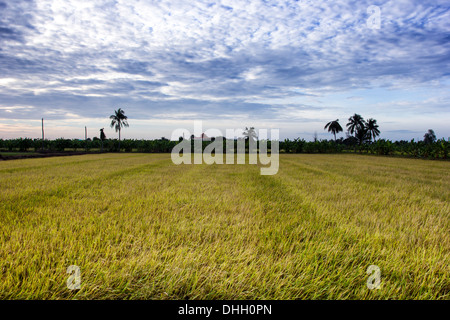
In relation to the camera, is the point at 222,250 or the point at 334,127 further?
the point at 334,127

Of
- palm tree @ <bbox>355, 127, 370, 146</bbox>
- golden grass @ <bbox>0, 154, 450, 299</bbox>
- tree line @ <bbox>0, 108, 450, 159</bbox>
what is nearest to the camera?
golden grass @ <bbox>0, 154, 450, 299</bbox>

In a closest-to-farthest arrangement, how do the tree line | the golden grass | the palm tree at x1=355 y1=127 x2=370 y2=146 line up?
1. the golden grass
2. the tree line
3. the palm tree at x1=355 y1=127 x2=370 y2=146

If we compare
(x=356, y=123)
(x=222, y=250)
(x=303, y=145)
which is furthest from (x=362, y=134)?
(x=222, y=250)

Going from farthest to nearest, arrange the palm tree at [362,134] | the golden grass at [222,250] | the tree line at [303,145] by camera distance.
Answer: the palm tree at [362,134] → the tree line at [303,145] → the golden grass at [222,250]

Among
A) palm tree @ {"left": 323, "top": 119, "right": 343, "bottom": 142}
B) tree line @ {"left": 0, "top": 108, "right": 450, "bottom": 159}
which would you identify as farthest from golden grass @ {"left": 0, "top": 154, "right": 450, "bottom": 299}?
palm tree @ {"left": 323, "top": 119, "right": 343, "bottom": 142}

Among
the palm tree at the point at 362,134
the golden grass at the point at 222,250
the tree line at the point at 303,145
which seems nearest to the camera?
the golden grass at the point at 222,250

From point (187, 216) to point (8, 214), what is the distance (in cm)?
370

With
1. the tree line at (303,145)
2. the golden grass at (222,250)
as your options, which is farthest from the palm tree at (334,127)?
the golden grass at (222,250)

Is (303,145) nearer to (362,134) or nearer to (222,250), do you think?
(362,134)

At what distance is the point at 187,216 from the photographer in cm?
505

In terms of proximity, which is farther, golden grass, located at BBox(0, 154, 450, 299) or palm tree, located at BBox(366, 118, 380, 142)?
palm tree, located at BBox(366, 118, 380, 142)

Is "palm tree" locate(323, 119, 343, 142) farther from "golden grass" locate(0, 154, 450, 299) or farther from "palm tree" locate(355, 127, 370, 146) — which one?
"golden grass" locate(0, 154, 450, 299)

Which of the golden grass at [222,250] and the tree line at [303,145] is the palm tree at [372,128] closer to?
the tree line at [303,145]
